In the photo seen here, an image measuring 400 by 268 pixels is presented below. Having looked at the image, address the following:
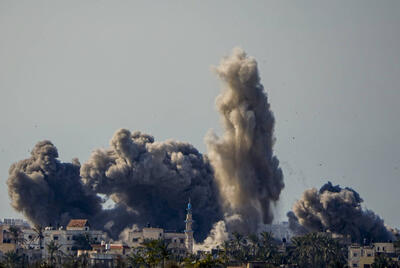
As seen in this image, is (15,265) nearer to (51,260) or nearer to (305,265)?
(51,260)

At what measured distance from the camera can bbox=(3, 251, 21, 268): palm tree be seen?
612 ft

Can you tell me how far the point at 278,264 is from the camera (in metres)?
195

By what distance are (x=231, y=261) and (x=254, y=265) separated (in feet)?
36.6

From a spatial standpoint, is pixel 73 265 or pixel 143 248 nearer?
pixel 73 265

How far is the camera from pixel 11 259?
624 ft

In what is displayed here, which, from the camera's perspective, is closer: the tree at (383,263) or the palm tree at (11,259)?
the palm tree at (11,259)

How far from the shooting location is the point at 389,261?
197125 mm

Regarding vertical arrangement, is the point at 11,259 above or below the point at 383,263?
above

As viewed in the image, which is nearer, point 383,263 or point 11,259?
point 11,259

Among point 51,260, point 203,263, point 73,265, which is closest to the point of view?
point 203,263

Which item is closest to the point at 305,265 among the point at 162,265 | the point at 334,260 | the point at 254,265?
the point at 334,260

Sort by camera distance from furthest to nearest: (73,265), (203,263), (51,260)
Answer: (51,260) < (73,265) < (203,263)

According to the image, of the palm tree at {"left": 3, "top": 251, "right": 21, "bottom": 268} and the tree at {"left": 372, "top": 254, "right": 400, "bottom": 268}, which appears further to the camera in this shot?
the tree at {"left": 372, "top": 254, "right": 400, "bottom": 268}

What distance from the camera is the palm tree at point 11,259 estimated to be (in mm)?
186663
